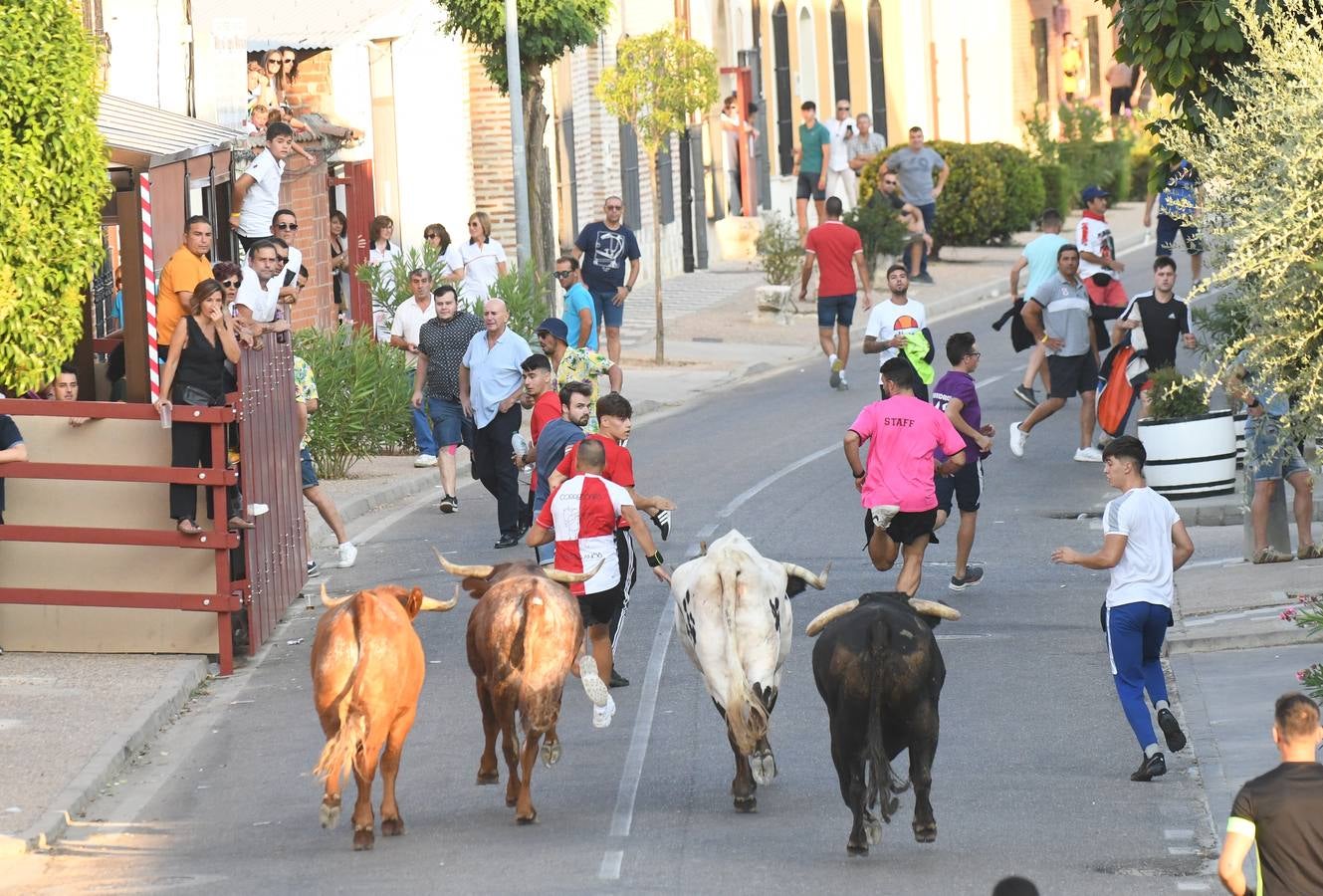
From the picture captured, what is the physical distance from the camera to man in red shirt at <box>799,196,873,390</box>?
25078mm

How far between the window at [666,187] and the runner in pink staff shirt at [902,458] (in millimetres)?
24964

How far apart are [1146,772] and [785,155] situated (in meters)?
37.4

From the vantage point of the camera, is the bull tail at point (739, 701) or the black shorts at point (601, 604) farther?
the black shorts at point (601, 604)

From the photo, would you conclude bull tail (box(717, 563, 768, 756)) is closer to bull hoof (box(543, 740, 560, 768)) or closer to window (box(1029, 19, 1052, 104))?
bull hoof (box(543, 740, 560, 768))

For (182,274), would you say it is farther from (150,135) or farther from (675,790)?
(675,790)

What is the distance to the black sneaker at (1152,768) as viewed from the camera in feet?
34.4

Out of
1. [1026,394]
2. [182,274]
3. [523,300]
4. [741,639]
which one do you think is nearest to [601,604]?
[741,639]

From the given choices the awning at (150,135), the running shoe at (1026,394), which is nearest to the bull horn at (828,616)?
the awning at (150,135)

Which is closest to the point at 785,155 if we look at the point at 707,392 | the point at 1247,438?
the point at 707,392

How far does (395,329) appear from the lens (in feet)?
67.9

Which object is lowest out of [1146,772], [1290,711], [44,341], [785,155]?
[1146,772]

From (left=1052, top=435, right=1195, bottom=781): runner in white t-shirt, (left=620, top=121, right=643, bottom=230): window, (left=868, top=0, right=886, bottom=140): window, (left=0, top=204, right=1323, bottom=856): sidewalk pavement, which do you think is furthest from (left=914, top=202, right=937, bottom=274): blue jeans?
(left=1052, top=435, right=1195, bottom=781): runner in white t-shirt

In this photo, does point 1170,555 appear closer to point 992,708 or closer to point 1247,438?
point 992,708

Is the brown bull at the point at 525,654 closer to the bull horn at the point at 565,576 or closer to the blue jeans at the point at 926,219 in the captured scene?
the bull horn at the point at 565,576
